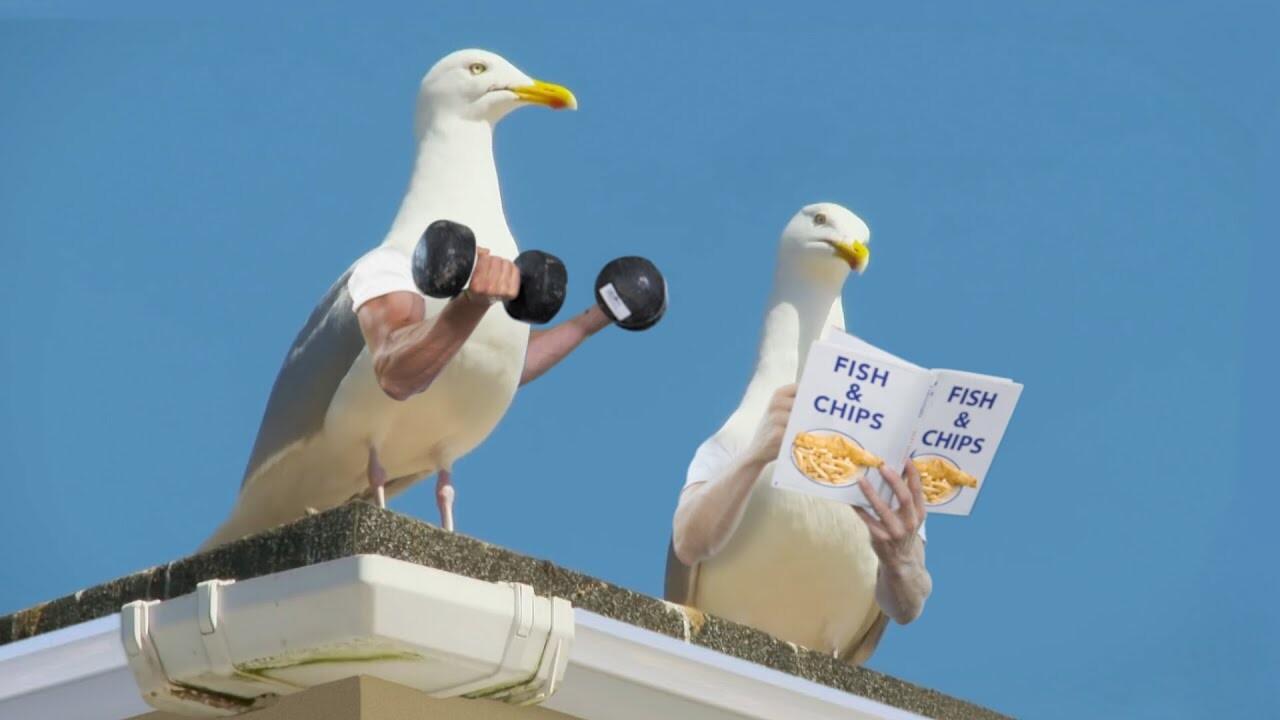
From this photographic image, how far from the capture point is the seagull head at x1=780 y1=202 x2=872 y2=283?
7.04 meters

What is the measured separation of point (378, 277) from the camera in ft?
16.2

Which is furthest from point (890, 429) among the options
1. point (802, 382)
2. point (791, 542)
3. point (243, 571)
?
point (243, 571)

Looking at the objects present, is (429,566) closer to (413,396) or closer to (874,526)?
(413,396)

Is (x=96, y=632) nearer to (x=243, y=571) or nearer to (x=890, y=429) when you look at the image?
(x=243, y=571)

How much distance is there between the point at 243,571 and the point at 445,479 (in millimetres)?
1732

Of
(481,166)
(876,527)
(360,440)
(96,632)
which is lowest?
(96,632)

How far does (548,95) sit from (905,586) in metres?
1.86

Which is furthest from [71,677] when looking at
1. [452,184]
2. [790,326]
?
[790,326]

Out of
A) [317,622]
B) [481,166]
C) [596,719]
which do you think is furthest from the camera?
[481,166]

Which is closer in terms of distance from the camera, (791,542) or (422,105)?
(422,105)

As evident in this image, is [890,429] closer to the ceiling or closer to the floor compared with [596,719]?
closer to the ceiling

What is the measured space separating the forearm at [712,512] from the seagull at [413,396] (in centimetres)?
110

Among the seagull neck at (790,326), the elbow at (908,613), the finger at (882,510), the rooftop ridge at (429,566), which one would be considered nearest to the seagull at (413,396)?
the finger at (882,510)

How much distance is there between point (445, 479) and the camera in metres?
5.34
